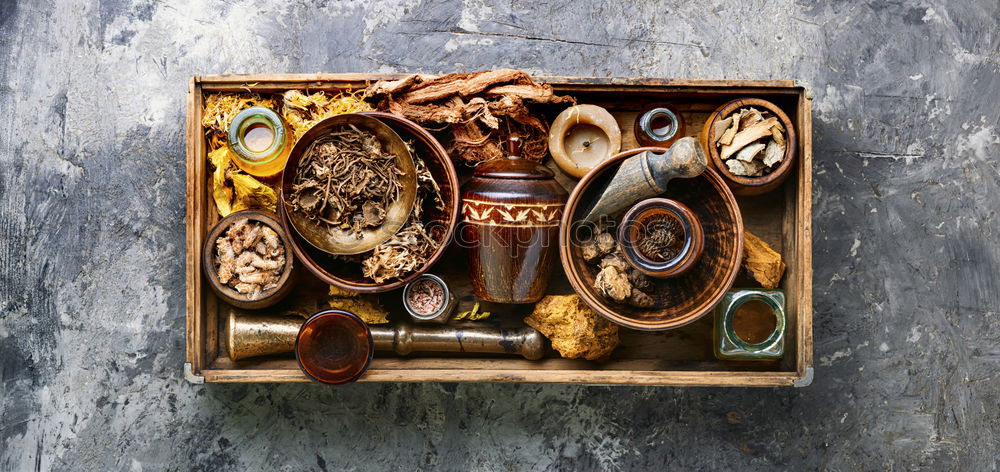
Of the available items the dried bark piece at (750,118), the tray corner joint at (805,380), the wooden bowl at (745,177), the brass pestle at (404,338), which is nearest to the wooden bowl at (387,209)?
the brass pestle at (404,338)

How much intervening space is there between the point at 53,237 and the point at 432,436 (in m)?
1.53

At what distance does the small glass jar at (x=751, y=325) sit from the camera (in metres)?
1.77

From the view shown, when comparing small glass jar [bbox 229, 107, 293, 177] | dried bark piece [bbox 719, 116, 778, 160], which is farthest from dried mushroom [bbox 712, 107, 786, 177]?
small glass jar [bbox 229, 107, 293, 177]

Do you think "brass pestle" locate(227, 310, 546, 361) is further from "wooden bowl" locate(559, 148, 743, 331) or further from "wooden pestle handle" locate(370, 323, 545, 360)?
"wooden bowl" locate(559, 148, 743, 331)

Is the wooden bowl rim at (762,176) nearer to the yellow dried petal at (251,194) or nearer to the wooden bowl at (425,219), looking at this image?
the wooden bowl at (425,219)

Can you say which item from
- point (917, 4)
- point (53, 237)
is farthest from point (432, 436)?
point (917, 4)

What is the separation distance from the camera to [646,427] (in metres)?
2.03

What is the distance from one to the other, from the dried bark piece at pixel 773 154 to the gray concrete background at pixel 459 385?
0.40m

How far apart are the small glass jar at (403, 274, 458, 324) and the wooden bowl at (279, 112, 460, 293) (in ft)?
0.26

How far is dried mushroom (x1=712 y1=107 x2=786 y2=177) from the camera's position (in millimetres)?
1746

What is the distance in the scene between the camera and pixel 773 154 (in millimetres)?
1760

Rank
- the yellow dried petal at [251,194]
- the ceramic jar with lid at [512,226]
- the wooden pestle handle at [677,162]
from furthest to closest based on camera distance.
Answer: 1. the yellow dried petal at [251,194]
2. the ceramic jar with lid at [512,226]
3. the wooden pestle handle at [677,162]

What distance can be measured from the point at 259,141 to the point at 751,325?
1.64 m

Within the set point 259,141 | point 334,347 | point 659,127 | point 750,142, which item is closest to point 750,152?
point 750,142
